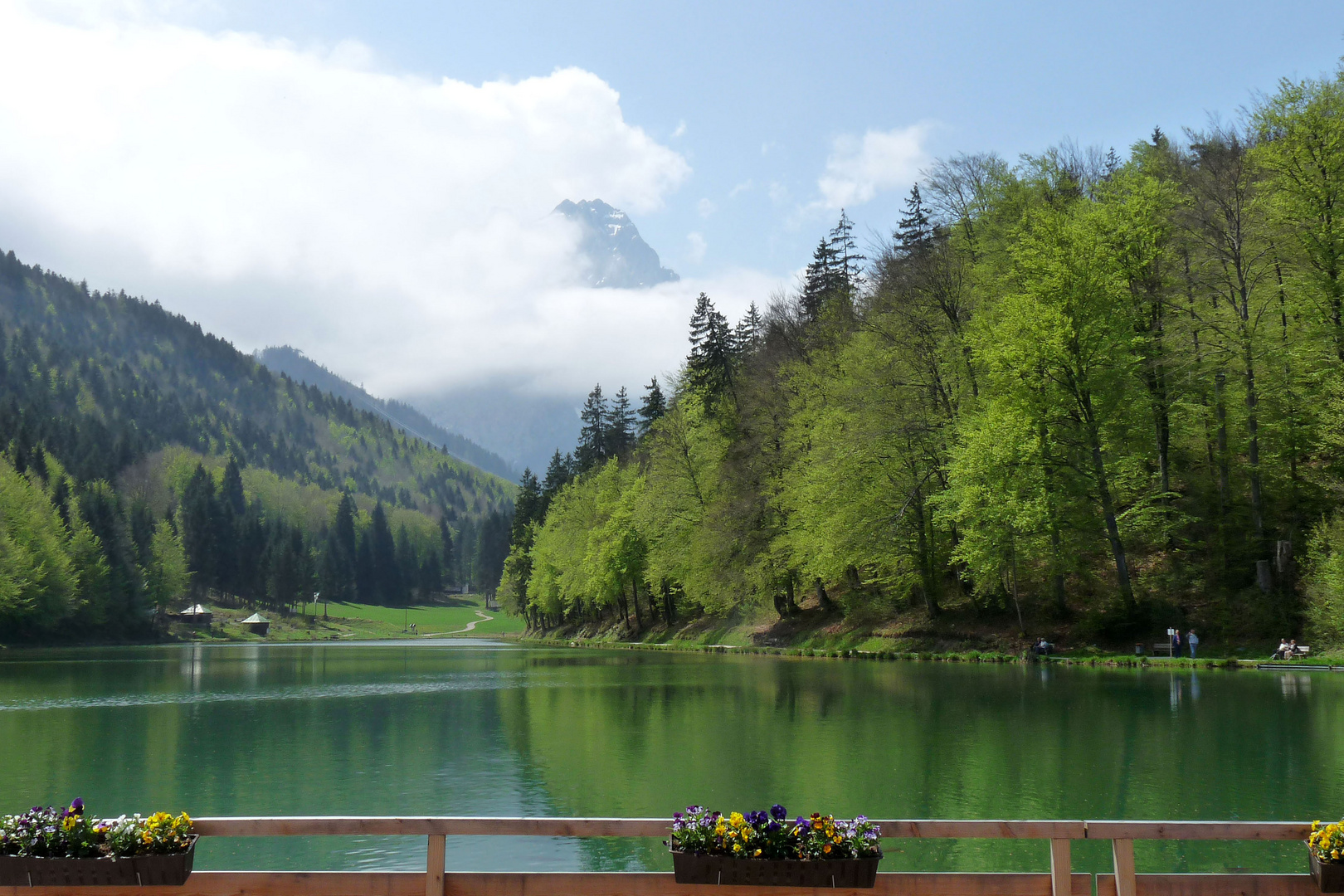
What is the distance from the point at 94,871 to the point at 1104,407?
128 ft

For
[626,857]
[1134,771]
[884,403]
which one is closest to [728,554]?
[884,403]

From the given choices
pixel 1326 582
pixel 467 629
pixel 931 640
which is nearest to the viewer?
pixel 1326 582

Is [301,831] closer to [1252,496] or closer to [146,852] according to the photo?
[146,852]

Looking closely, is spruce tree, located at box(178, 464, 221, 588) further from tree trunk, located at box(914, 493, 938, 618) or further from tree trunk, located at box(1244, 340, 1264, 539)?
tree trunk, located at box(1244, 340, 1264, 539)

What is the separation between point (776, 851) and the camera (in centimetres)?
804

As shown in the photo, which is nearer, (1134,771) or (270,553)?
(1134,771)

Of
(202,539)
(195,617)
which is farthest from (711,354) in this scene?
(202,539)

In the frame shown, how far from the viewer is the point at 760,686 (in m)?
34.6

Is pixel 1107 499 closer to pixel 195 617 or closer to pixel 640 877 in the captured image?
pixel 640 877

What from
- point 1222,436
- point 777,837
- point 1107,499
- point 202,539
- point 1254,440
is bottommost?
point 777,837

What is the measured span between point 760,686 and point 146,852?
27.9 m

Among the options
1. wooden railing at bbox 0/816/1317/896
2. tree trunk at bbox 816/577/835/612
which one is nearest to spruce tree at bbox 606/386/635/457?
tree trunk at bbox 816/577/835/612

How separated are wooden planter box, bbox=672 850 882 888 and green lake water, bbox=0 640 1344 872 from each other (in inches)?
175

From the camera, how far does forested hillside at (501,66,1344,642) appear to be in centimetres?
3825
